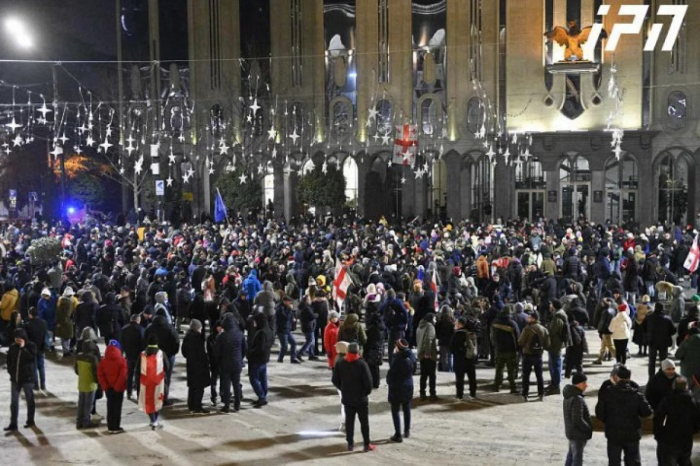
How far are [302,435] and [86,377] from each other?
123 inches

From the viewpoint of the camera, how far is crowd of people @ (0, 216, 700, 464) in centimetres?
1145

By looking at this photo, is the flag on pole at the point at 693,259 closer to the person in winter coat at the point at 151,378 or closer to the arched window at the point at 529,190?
the person in winter coat at the point at 151,378

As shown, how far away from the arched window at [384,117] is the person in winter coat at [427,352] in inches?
1316

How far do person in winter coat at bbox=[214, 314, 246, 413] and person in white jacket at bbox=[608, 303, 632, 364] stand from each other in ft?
21.5

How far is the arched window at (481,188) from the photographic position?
4572 centimetres

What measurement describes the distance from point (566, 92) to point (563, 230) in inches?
495

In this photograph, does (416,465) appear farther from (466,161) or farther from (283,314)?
(466,161)

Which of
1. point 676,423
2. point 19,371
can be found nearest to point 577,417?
point 676,423

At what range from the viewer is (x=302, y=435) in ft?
40.4

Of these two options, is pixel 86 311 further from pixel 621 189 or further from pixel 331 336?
pixel 621 189

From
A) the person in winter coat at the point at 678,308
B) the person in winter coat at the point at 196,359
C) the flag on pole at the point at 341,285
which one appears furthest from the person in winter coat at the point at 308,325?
the person in winter coat at the point at 678,308

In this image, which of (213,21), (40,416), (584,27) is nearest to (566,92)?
(584,27)

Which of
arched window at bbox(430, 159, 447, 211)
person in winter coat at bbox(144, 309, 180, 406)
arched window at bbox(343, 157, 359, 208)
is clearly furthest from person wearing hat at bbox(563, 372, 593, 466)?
arched window at bbox(343, 157, 359, 208)

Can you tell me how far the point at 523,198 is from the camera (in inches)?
1754
